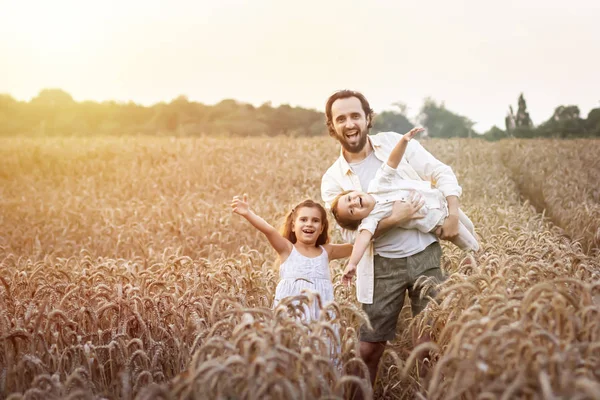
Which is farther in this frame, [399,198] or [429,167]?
[429,167]

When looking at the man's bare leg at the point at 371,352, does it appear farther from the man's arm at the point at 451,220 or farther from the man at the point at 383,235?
the man's arm at the point at 451,220

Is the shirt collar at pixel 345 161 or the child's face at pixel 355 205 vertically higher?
the shirt collar at pixel 345 161

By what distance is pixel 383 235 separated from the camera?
16.0ft

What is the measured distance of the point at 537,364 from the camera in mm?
2646

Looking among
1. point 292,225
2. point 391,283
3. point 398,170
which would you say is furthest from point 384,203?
point 292,225

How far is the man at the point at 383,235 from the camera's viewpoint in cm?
477

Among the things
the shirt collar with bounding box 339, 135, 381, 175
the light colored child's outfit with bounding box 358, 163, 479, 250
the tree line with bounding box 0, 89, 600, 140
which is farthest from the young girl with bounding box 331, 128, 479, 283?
the tree line with bounding box 0, 89, 600, 140

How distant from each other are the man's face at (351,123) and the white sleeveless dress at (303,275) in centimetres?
88

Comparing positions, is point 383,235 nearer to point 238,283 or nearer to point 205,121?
point 238,283

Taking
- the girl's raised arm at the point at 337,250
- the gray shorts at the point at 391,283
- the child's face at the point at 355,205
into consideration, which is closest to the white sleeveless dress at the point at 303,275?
the girl's raised arm at the point at 337,250

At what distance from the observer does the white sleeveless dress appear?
487cm

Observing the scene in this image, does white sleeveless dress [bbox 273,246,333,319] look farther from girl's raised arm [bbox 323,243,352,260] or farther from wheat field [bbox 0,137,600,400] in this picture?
wheat field [bbox 0,137,600,400]

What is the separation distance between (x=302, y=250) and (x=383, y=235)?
2.08ft

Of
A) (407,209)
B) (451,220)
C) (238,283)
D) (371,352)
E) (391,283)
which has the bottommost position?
(371,352)
